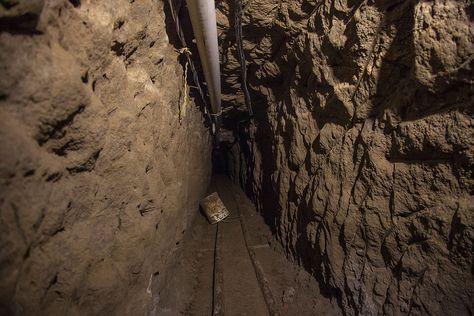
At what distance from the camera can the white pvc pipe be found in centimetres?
257

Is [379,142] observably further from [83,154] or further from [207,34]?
[83,154]

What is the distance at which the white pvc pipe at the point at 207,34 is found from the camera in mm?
2566

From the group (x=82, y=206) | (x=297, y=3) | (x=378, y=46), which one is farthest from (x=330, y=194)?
(x=82, y=206)

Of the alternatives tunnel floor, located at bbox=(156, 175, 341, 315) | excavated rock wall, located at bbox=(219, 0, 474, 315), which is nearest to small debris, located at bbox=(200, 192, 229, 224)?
tunnel floor, located at bbox=(156, 175, 341, 315)

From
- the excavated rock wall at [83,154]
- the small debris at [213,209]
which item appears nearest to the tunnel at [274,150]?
the excavated rock wall at [83,154]

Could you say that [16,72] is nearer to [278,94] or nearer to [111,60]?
[111,60]

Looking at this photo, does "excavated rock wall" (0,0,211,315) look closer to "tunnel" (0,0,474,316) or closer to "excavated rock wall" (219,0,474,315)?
"tunnel" (0,0,474,316)

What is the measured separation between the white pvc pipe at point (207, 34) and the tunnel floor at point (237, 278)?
2293 millimetres


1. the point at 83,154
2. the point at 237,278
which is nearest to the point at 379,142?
the point at 83,154

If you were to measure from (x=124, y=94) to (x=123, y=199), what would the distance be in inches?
31.7

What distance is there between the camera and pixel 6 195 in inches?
52.0

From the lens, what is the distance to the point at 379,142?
2510mm

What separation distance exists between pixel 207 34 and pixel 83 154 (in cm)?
175

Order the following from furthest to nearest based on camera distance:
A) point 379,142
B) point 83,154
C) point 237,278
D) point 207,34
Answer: point 237,278
point 207,34
point 379,142
point 83,154
